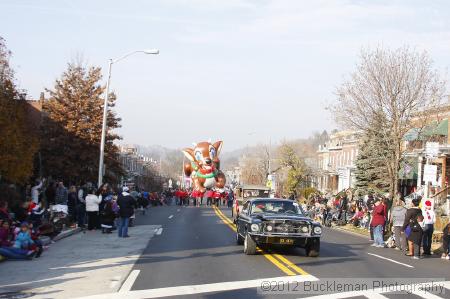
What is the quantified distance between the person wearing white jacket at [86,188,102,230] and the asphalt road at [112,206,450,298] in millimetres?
3769

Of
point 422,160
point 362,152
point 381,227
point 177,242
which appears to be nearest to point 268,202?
point 177,242

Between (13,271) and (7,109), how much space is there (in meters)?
15.6

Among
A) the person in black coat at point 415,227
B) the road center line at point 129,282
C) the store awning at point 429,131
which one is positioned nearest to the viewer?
the road center line at point 129,282

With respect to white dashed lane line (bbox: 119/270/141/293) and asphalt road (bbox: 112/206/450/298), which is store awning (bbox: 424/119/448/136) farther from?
white dashed lane line (bbox: 119/270/141/293)

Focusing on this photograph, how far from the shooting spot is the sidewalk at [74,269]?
10656 mm

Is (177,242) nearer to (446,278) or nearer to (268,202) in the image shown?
(268,202)

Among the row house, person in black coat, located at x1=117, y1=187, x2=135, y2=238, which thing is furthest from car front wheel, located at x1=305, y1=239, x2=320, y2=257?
the row house

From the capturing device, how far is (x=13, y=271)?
12.9 metres

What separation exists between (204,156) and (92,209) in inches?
1765

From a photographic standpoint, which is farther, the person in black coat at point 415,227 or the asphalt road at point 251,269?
the person in black coat at point 415,227

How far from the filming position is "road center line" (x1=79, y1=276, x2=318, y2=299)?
1005 cm

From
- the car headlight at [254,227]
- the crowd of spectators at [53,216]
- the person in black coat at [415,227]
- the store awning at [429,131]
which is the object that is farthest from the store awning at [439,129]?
the car headlight at [254,227]

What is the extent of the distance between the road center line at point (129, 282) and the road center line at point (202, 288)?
289 mm

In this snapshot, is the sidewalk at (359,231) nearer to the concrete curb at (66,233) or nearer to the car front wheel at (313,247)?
the car front wheel at (313,247)
